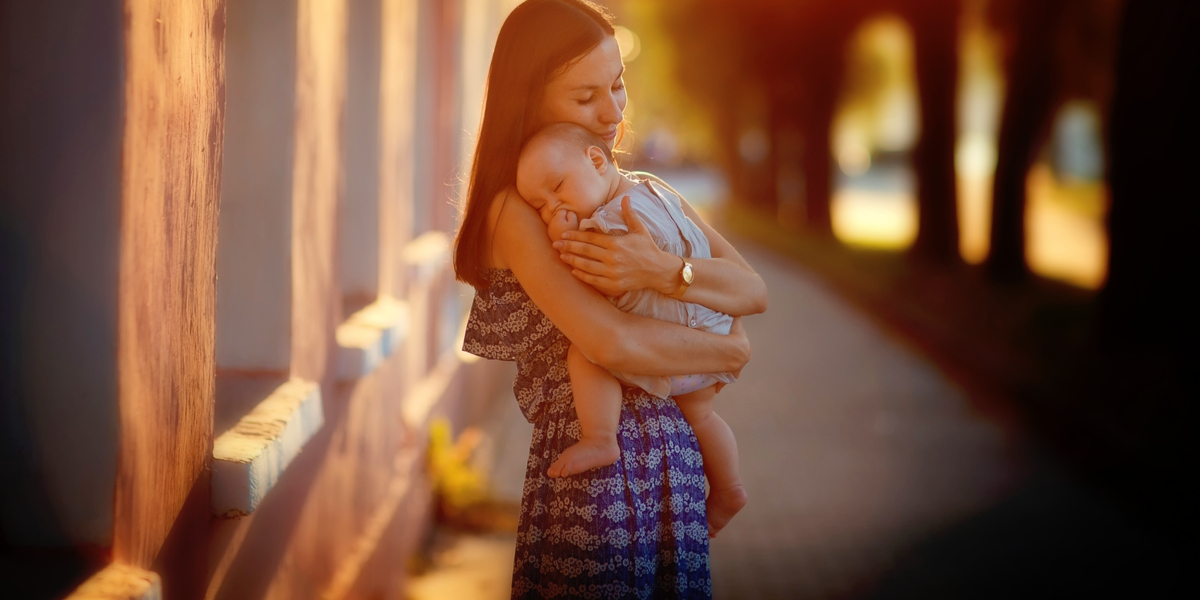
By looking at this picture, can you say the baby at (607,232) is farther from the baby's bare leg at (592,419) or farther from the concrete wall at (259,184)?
the concrete wall at (259,184)

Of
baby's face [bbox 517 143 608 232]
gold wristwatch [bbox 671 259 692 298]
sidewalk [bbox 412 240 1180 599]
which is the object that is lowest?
sidewalk [bbox 412 240 1180 599]

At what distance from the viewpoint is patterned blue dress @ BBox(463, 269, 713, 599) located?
105 inches

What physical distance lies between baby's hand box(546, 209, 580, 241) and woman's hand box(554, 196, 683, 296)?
0.06 feet

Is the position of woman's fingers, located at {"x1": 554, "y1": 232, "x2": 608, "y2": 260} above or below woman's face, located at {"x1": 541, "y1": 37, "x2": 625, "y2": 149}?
below

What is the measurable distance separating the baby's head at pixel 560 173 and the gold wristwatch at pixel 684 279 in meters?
0.24

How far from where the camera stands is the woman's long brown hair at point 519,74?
257cm

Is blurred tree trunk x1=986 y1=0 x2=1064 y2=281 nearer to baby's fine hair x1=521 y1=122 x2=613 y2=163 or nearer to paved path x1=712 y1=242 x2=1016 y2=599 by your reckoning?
paved path x1=712 y1=242 x2=1016 y2=599

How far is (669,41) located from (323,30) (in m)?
29.0

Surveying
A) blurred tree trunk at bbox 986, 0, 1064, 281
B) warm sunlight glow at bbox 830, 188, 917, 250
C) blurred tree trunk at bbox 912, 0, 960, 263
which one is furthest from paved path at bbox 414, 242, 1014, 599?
warm sunlight glow at bbox 830, 188, 917, 250

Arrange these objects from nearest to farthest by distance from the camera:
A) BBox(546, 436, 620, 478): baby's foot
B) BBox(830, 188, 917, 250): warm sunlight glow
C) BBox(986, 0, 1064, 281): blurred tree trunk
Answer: BBox(546, 436, 620, 478): baby's foot → BBox(986, 0, 1064, 281): blurred tree trunk → BBox(830, 188, 917, 250): warm sunlight glow

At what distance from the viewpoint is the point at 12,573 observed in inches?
80.4

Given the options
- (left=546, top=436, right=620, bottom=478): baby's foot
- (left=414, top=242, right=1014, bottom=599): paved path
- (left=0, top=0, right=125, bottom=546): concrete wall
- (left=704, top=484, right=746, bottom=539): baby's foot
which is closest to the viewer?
(left=0, top=0, right=125, bottom=546): concrete wall

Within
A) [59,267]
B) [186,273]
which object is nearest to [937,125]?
[186,273]

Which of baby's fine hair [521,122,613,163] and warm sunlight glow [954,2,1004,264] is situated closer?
baby's fine hair [521,122,613,163]
